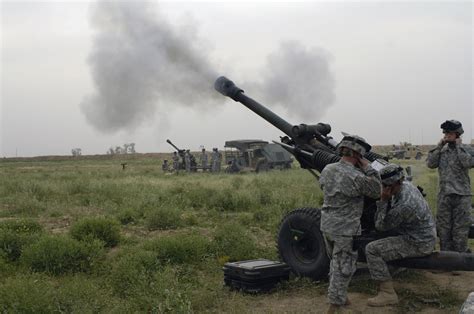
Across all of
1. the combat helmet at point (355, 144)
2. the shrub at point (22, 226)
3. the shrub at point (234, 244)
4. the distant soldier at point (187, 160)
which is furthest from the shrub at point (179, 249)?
the distant soldier at point (187, 160)

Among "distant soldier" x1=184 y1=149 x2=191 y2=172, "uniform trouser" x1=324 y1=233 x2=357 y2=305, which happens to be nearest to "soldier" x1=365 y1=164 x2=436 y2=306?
"uniform trouser" x1=324 y1=233 x2=357 y2=305

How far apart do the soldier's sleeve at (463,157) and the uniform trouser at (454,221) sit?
387 millimetres

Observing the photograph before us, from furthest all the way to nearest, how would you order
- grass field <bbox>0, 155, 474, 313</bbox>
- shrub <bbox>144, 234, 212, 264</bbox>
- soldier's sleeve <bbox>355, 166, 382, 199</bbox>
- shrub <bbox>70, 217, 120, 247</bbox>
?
shrub <bbox>70, 217, 120, 247</bbox>
shrub <bbox>144, 234, 212, 264</bbox>
grass field <bbox>0, 155, 474, 313</bbox>
soldier's sleeve <bbox>355, 166, 382, 199</bbox>

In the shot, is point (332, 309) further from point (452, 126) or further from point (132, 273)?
point (452, 126)

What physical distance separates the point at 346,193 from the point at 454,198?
7.79 feet

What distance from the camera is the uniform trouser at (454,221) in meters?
6.18

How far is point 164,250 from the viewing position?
6.88m

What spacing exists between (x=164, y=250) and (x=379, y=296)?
119 inches

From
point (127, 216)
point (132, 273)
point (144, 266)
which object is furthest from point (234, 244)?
point (127, 216)

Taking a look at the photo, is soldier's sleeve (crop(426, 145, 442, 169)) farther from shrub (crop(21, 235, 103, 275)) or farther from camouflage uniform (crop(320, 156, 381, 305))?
shrub (crop(21, 235, 103, 275))

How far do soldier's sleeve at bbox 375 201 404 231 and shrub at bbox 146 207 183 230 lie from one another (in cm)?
509

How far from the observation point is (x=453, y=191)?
6.20m

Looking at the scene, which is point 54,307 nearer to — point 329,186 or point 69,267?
point 69,267

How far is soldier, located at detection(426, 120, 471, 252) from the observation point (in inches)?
243
